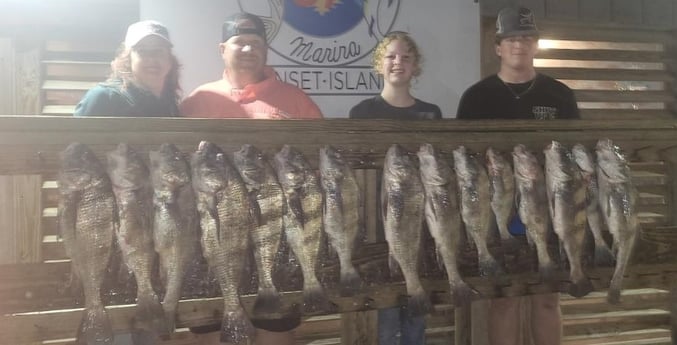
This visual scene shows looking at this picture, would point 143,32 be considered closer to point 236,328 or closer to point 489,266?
point 236,328

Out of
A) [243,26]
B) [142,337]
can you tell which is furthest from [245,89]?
[142,337]

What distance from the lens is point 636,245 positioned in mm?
2543

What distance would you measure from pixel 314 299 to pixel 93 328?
724 mm

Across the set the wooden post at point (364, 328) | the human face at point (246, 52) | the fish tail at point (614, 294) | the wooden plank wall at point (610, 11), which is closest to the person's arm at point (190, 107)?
the human face at point (246, 52)

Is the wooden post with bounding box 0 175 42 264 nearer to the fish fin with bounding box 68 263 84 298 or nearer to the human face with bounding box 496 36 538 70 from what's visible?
the fish fin with bounding box 68 263 84 298

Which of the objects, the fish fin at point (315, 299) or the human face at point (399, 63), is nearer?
the fish fin at point (315, 299)

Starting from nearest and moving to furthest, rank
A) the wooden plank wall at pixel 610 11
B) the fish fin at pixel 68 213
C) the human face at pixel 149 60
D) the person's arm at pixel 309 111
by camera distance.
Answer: the fish fin at pixel 68 213 < the human face at pixel 149 60 < the person's arm at pixel 309 111 < the wooden plank wall at pixel 610 11

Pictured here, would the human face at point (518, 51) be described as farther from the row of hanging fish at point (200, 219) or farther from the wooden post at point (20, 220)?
the wooden post at point (20, 220)

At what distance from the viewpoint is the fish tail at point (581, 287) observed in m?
2.36

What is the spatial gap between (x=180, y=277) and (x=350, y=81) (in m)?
1.56

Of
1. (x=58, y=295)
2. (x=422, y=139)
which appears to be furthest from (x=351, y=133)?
(x=58, y=295)

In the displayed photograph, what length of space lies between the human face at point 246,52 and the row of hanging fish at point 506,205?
807 mm

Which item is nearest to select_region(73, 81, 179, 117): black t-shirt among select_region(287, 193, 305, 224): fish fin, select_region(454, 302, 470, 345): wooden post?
select_region(287, 193, 305, 224): fish fin

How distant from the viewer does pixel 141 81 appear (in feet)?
8.34
